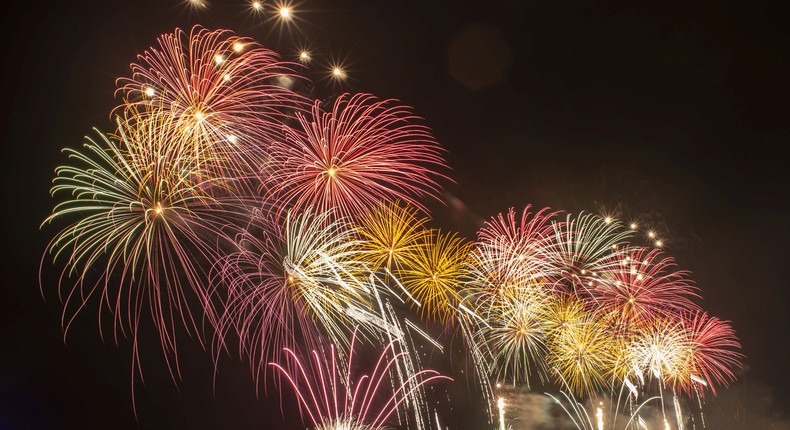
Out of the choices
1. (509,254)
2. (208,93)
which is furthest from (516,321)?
(208,93)

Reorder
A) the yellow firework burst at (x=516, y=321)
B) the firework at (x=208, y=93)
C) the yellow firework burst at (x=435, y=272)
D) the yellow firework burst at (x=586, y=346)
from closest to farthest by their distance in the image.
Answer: the firework at (x=208, y=93) < the yellow firework burst at (x=435, y=272) < the yellow firework burst at (x=516, y=321) < the yellow firework burst at (x=586, y=346)

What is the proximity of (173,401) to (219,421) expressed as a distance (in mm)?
1828

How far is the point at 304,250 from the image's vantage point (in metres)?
14.5

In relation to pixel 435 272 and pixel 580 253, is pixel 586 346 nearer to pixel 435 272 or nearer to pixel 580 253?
pixel 580 253

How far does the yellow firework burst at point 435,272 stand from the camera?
56.1ft

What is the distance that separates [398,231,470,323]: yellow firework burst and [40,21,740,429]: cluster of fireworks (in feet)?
0.16

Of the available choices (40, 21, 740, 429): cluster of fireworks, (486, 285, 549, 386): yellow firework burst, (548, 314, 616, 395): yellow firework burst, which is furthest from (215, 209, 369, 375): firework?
(548, 314, 616, 395): yellow firework burst

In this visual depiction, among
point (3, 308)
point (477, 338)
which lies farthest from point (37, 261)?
point (477, 338)

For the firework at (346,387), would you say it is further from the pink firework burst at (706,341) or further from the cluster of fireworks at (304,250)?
the pink firework burst at (706,341)

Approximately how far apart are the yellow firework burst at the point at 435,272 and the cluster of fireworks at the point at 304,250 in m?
0.05

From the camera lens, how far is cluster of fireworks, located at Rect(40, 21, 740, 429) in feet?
40.0

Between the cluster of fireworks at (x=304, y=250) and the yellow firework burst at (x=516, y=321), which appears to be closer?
the cluster of fireworks at (x=304, y=250)

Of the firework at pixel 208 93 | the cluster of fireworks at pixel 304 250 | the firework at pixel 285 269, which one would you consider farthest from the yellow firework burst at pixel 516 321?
the firework at pixel 208 93

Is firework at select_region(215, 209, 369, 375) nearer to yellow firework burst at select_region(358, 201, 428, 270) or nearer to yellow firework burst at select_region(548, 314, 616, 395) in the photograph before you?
yellow firework burst at select_region(358, 201, 428, 270)
